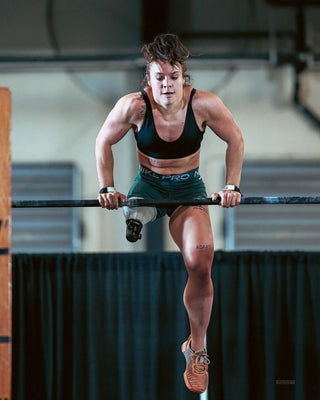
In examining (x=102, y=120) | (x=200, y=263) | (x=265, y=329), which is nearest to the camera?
(x=200, y=263)

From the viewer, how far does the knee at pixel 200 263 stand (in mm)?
3094

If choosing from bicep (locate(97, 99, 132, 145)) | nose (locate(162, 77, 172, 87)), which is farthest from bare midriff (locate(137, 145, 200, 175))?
nose (locate(162, 77, 172, 87))

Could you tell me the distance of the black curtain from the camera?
4703 millimetres

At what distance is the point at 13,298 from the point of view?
15.6 ft

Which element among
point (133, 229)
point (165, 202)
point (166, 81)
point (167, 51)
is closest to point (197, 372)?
point (133, 229)

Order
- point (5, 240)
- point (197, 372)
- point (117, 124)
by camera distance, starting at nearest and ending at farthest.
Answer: point (5, 240) < point (117, 124) < point (197, 372)

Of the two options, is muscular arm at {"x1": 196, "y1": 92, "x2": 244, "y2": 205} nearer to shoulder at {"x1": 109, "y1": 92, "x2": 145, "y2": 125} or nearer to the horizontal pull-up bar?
the horizontal pull-up bar

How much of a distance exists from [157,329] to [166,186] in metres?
1.81

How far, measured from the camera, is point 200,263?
3.11m

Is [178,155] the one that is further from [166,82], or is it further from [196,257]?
[196,257]

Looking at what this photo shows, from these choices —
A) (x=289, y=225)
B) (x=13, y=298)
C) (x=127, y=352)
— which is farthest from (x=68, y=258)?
(x=289, y=225)

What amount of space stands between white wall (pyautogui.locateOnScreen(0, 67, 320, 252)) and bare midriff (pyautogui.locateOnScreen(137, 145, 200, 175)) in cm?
290

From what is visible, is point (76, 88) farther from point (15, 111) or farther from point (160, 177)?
point (160, 177)

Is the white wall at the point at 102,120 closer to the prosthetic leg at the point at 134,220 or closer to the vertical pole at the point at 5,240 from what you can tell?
the prosthetic leg at the point at 134,220
